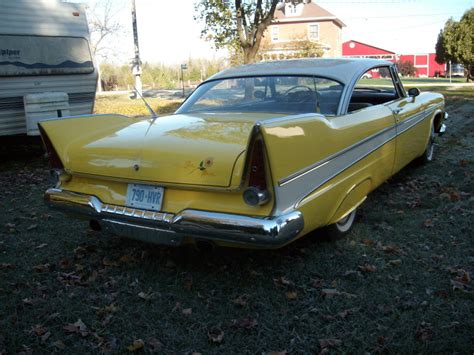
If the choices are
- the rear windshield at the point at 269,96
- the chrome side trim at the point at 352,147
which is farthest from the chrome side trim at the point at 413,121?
the rear windshield at the point at 269,96

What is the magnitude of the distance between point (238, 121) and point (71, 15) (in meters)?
5.95

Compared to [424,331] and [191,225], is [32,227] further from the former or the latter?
[424,331]

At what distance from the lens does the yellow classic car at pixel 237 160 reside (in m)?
2.69

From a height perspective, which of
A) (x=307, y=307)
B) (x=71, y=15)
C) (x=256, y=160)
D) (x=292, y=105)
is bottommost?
(x=307, y=307)

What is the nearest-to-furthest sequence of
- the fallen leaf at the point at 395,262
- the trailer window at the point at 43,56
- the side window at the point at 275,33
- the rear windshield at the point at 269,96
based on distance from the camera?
the fallen leaf at the point at 395,262 < the rear windshield at the point at 269,96 < the trailer window at the point at 43,56 < the side window at the point at 275,33

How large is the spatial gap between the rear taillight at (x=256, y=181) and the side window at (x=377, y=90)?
276 cm

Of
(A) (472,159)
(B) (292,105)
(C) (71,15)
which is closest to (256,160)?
(B) (292,105)

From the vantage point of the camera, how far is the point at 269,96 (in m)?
3.96

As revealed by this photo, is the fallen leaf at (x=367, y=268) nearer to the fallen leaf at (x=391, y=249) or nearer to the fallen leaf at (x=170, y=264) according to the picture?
the fallen leaf at (x=391, y=249)

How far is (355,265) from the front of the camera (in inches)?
133

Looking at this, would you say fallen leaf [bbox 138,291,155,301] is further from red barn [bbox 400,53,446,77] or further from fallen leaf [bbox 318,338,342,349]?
red barn [bbox 400,53,446,77]

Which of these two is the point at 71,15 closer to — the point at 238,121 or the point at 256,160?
the point at 238,121

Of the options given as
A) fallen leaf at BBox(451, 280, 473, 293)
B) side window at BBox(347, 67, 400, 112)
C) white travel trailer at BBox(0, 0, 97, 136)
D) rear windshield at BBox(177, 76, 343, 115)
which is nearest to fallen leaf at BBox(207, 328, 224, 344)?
fallen leaf at BBox(451, 280, 473, 293)

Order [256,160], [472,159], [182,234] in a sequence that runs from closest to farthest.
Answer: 1. [256,160]
2. [182,234]
3. [472,159]
